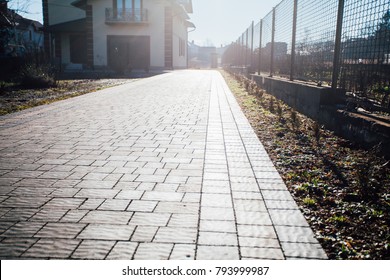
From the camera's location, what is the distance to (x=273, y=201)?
3035 mm

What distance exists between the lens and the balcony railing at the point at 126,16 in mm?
31808

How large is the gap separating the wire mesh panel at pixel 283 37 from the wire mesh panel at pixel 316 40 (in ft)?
2.59

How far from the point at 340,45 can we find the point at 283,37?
468 cm

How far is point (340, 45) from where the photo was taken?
6.13m

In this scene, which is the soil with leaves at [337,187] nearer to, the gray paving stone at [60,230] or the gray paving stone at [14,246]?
the gray paving stone at [60,230]

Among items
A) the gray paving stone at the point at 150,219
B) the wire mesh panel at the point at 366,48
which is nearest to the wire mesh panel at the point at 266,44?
the wire mesh panel at the point at 366,48

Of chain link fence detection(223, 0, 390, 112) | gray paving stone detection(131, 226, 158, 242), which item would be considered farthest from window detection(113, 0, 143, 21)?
gray paving stone detection(131, 226, 158, 242)

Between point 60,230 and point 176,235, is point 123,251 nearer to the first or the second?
point 176,235

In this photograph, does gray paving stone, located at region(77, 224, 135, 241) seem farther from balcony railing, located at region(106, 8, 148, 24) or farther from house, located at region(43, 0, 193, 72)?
balcony railing, located at region(106, 8, 148, 24)

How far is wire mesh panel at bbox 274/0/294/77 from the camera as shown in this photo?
31.9 ft

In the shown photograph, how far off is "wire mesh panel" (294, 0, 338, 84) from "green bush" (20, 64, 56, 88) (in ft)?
30.4

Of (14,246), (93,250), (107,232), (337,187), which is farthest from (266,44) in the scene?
(14,246)
